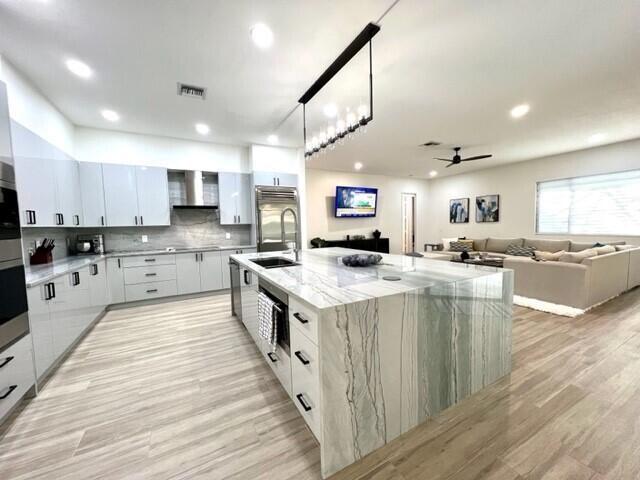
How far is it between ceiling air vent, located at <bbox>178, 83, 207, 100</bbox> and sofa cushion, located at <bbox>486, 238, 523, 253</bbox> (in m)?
7.24

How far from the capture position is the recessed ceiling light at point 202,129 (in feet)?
12.8

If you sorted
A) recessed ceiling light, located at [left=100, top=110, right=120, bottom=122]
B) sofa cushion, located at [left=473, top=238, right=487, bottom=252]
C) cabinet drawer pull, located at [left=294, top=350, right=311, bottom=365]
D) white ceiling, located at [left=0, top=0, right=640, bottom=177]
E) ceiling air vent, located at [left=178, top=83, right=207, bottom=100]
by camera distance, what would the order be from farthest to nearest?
sofa cushion, located at [left=473, top=238, right=487, bottom=252], recessed ceiling light, located at [left=100, top=110, right=120, bottom=122], ceiling air vent, located at [left=178, top=83, right=207, bottom=100], white ceiling, located at [left=0, top=0, right=640, bottom=177], cabinet drawer pull, located at [left=294, top=350, right=311, bottom=365]

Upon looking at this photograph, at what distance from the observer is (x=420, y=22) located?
6.33ft

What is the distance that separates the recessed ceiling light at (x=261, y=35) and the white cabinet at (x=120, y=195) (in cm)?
327

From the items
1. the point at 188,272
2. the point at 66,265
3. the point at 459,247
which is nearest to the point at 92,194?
the point at 66,265

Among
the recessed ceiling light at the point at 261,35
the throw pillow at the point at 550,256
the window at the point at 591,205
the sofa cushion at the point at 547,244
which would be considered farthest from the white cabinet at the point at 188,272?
the window at the point at 591,205

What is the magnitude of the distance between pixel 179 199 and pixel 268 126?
2196 millimetres

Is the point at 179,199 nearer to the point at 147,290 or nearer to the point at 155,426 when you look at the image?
the point at 147,290

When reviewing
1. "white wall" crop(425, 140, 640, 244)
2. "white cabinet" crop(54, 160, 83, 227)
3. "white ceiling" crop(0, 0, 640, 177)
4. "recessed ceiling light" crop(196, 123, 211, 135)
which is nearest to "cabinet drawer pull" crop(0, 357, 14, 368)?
"white cabinet" crop(54, 160, 83, 227)

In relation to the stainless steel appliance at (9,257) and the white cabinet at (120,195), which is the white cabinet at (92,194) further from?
the stainless steel appliance at (9,257)

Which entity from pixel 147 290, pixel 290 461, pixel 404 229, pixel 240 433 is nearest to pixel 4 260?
pixel 240 433

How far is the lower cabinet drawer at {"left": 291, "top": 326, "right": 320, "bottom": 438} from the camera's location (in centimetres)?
131

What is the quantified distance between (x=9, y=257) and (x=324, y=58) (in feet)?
9.46

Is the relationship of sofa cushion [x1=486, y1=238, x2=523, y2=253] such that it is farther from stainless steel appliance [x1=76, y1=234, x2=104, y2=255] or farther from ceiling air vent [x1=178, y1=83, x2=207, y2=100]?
stainless steel appliance [x1=76, y1=234, x2=104, y2=255]
